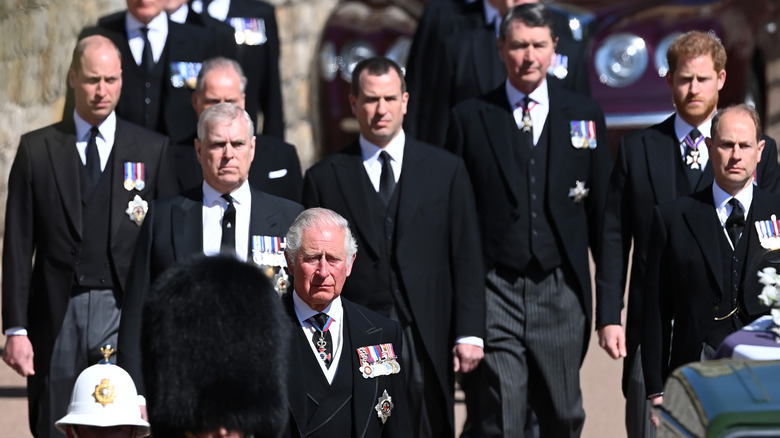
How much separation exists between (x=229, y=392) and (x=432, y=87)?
4381mm

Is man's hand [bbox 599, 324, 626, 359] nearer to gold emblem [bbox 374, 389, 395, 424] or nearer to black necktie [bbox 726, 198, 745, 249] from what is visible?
black necktie [bbox 726, 198, 745, 249]

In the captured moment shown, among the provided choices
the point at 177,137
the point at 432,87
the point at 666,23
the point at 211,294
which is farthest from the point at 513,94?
the point at 211,294

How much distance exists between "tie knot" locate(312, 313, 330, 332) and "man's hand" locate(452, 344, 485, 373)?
1617mm

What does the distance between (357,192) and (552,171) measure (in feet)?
2.87

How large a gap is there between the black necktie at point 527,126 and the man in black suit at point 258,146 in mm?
968

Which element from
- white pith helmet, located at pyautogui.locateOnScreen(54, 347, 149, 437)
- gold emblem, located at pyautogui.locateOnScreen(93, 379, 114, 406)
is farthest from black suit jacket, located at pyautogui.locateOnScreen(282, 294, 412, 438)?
gold emblem, located at pyautogui.locateOnScreen(93, 379, 114, 406)

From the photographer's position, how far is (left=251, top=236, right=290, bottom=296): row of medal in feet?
25.5

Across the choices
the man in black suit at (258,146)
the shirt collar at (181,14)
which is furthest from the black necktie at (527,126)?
the shirt collar at (181,14)

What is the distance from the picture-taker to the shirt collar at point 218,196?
7867mm

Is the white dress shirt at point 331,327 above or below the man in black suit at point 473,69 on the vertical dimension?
below

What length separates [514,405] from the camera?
870cm

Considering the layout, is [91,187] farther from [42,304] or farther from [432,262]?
[432,262]

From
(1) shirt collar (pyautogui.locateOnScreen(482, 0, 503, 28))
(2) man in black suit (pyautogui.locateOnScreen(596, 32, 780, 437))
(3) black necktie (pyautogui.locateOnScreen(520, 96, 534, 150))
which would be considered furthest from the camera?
(1) shirt collar (pyautogui.locateOnScreen(482, 0, 503, 28))

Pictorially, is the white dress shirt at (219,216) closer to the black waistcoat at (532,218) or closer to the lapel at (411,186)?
the lapel at (411,186)
